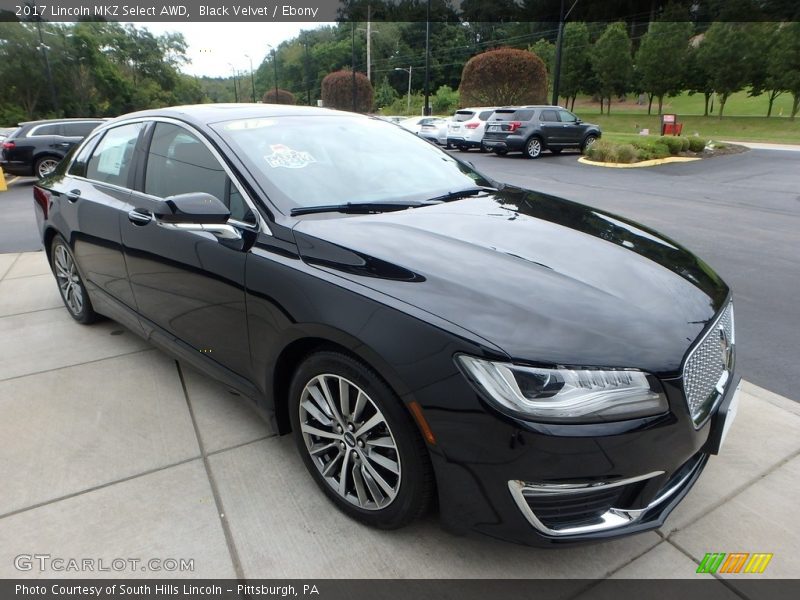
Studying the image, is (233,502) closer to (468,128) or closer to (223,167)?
(223,167)

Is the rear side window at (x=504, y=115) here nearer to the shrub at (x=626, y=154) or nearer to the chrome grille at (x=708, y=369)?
the shrub at (x=626, y=154)

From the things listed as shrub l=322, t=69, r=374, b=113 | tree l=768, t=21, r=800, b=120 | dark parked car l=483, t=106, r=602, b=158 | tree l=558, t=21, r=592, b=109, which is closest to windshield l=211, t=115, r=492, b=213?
dark parked car l=483, t=106, r=602, b=158

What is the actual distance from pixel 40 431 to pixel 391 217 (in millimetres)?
2257

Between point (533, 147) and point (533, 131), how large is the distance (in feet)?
1.78

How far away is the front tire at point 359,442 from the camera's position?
195cm

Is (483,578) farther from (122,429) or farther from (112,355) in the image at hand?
(112,355)

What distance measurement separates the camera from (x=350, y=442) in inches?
86.7

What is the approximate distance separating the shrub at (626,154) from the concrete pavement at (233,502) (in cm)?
1447

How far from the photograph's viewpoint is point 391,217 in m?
2.56

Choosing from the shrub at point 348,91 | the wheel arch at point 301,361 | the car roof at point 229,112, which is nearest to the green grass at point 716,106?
the shrub at point 348,91

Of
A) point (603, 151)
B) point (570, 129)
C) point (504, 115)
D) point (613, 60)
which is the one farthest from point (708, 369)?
point (613, 60)

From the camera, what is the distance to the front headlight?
171 centimetres

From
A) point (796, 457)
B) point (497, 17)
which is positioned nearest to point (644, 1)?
point (497, 17)

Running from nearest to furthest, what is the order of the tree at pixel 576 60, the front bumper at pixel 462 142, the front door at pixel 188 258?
the front door at pixel 188 258 < the front bumper at pixel 462 142 < the tree at pixel 576 60
